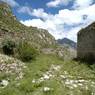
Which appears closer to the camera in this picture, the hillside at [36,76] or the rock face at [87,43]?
the hillside at [36,76]

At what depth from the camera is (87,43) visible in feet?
75.3

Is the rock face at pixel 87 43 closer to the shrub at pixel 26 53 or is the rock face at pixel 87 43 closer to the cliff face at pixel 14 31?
the shrub at pixel 26 53

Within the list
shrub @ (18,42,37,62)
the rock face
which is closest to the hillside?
shrub @ (18,42,37,62)

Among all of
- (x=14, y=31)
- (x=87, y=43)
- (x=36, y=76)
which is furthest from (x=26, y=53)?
(x=14, y=31)

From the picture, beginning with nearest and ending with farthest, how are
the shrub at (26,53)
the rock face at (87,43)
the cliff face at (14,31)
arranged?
the shrub at (26,53), the rock face at (87,43), the cliff face at (14,31)

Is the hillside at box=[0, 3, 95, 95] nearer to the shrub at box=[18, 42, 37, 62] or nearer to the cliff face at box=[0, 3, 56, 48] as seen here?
the shrub at box=[18, 42, 37, 62]

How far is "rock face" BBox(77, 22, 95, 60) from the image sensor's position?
2186 cm

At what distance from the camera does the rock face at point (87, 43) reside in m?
21.9

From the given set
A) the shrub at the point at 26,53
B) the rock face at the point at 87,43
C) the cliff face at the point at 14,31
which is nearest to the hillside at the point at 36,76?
the shrub at the point at 26,53

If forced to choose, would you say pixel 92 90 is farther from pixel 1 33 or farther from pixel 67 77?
pixel 1 33

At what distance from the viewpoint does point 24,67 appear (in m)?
18.1

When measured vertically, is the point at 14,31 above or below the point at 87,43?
above

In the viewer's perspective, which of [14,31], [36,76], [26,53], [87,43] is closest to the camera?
[36,76]

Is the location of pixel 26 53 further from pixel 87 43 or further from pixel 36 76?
pixel 36 76
